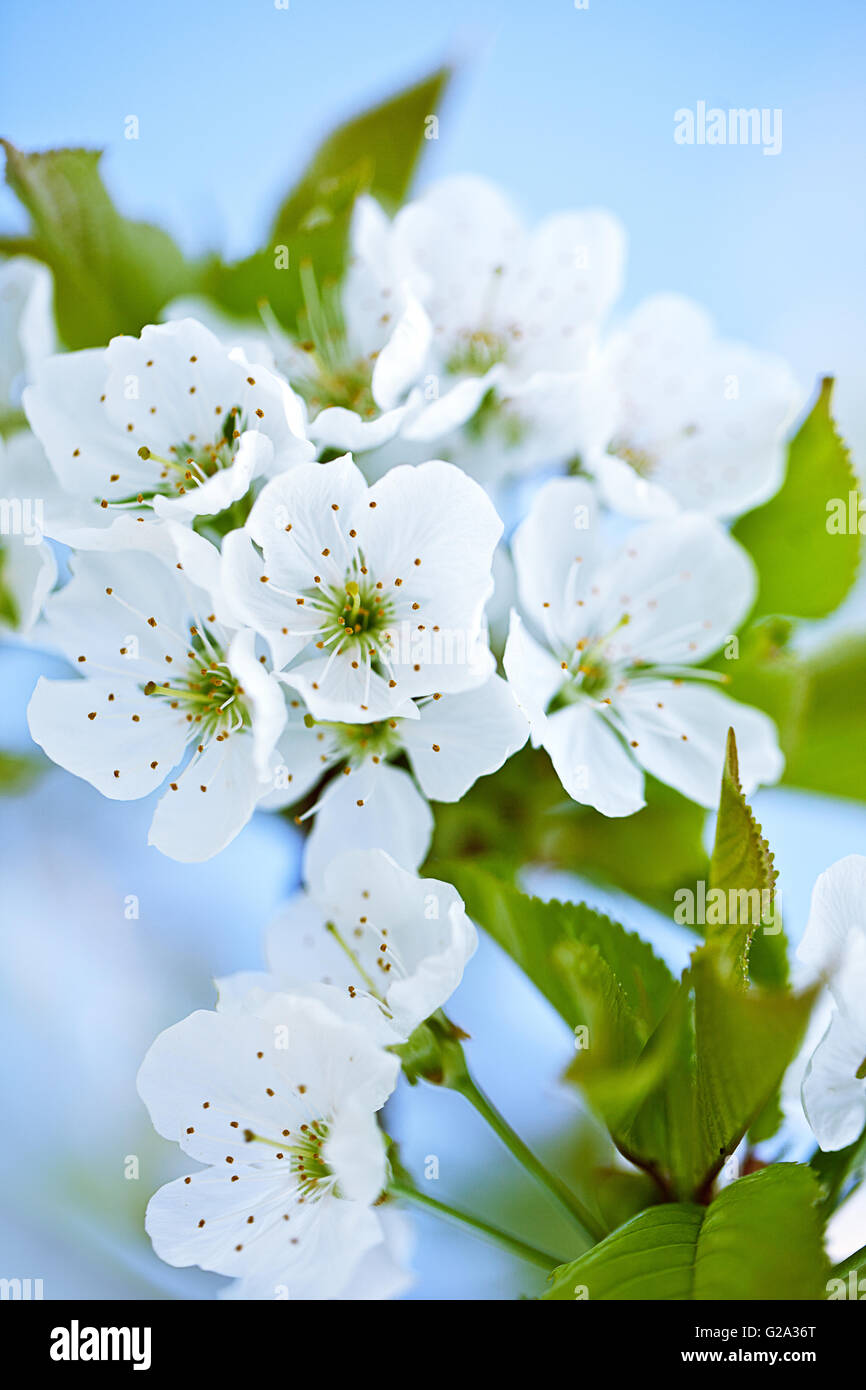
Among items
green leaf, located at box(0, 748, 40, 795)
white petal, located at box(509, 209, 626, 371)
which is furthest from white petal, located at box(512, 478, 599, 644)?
green leaf, located at box(0, 748, 40, 795)

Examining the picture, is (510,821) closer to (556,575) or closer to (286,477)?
(556,575)

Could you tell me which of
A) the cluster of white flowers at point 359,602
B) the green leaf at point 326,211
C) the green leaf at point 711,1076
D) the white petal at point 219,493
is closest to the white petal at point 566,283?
→ the cluster of white flowers at point 359,602

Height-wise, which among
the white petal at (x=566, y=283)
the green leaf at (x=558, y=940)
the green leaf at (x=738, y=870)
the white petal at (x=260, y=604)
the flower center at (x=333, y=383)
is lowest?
the green leaf at (x=558, y=940)

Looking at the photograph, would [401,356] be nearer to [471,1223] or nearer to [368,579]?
[368,579]

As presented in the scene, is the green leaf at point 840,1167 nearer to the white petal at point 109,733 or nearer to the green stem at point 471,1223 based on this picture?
the green stem at point 471,1223

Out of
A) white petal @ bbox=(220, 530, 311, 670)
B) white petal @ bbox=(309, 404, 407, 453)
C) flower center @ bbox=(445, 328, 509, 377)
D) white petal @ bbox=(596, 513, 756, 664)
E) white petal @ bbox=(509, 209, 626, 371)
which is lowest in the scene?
white petal @ bbox=(220, 530, 311, 670)

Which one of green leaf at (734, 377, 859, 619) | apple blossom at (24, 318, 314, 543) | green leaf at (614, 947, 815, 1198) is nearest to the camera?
green leaf at (614, 947, 815, 1198)

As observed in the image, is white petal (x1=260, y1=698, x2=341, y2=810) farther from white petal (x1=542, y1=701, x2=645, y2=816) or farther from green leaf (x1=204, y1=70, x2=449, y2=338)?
Answer: green leaf (x1=204, y1=70, x2=449, y2=338)
